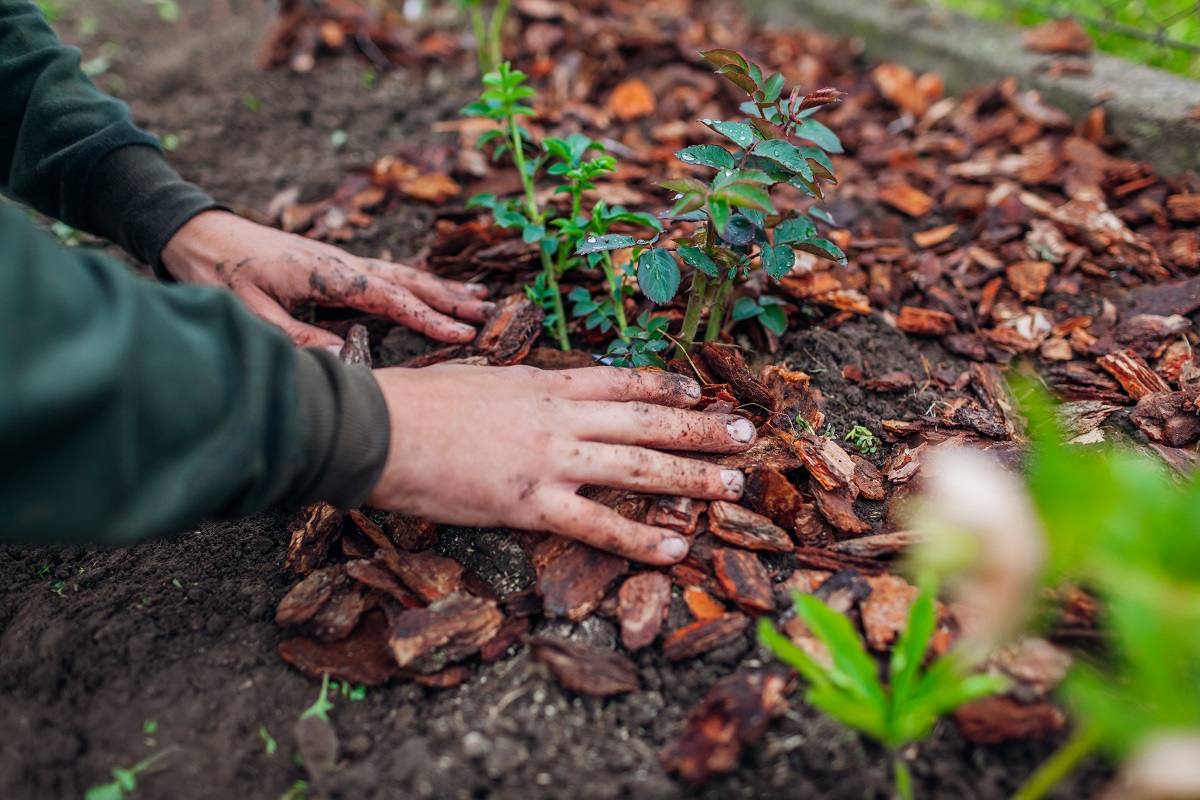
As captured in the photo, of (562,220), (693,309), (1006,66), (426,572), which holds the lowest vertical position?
(426,572)

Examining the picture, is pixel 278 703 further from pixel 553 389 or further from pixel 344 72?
pixel 344 72

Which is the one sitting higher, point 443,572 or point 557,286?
point 557,286

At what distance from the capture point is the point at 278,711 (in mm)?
1299

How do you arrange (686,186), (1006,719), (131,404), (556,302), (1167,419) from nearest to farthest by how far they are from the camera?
1. (131,404)
2. (1006,719)
3. (686,186)
4. (1167,419)
5. (556,302)

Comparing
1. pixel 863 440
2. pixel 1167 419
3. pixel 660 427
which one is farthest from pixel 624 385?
pixel 1167 419

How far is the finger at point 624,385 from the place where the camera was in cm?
150

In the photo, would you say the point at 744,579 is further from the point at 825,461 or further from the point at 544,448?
the point at 544,448

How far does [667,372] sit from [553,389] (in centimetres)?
27

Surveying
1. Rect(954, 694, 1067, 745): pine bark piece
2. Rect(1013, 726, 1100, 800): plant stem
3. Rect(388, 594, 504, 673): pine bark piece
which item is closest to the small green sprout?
Rect(954, 694, 1067, 745): pine bark piece

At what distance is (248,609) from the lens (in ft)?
4.80

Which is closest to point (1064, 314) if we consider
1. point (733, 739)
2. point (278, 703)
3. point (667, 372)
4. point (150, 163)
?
point (667, 372)

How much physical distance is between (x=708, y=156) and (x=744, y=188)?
0.57ft

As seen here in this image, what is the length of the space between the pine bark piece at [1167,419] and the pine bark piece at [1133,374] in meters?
0.06

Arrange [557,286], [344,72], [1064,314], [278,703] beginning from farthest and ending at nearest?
[344,72]
[1064,314]
[557,286]
[278,703]
